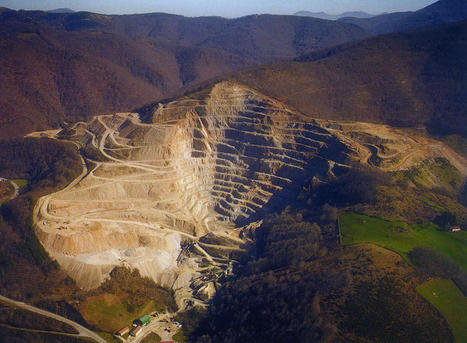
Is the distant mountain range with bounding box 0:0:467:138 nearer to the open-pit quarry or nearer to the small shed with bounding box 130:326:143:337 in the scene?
the open-pit quarry

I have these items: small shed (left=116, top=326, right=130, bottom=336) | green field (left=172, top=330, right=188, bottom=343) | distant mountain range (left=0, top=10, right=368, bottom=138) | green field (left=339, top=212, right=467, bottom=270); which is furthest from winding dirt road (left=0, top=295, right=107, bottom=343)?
distant mountain range (left=0, top=10, right=368, bottom=138)

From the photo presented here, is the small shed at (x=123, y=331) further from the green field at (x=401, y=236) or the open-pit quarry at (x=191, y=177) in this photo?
the green field at (x=401, y=236)

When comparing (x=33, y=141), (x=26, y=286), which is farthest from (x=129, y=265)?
(x=33, y=141)

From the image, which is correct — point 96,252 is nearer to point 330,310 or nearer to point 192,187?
point 192,187

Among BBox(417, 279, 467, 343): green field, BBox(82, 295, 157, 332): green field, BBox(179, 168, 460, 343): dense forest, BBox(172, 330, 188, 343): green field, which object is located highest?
BBox(417, 279, 467, 343): green field

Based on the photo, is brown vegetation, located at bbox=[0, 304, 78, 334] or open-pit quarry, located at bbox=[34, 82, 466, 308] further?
open-pit quarry, located at bbox=[34, 82, 466, 308]
